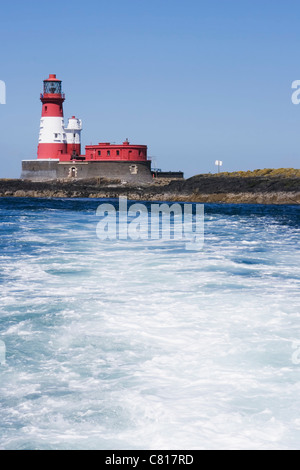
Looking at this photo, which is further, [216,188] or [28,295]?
[216,188]

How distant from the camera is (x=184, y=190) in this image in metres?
41.3

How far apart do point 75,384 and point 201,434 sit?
1.20 metres

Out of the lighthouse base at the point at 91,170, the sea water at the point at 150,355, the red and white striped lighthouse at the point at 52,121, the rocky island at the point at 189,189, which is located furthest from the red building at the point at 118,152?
the sea water at the point at 150,355

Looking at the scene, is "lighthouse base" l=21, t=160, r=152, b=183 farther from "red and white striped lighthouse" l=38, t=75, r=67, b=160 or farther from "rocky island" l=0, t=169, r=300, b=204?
"red and white striped lighthouse" l=38, t=75, r=67, b=160

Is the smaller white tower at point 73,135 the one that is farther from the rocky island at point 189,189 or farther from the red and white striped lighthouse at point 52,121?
the rocky island at point 189,189

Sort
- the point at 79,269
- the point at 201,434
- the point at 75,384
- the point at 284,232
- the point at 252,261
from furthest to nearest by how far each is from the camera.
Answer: the point at 284,232, the point at 252,261, the point at 79,269, the point at 75,384, the point at 201,434

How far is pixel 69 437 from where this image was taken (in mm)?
3846

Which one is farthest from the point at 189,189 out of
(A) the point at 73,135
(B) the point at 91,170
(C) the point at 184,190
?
(A) the point at 73,135

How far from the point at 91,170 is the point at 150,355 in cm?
4308

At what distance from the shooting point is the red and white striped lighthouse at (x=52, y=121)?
159 ft

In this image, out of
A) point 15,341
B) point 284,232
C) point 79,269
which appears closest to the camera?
point 15,341

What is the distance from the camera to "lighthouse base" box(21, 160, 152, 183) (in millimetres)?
47125
